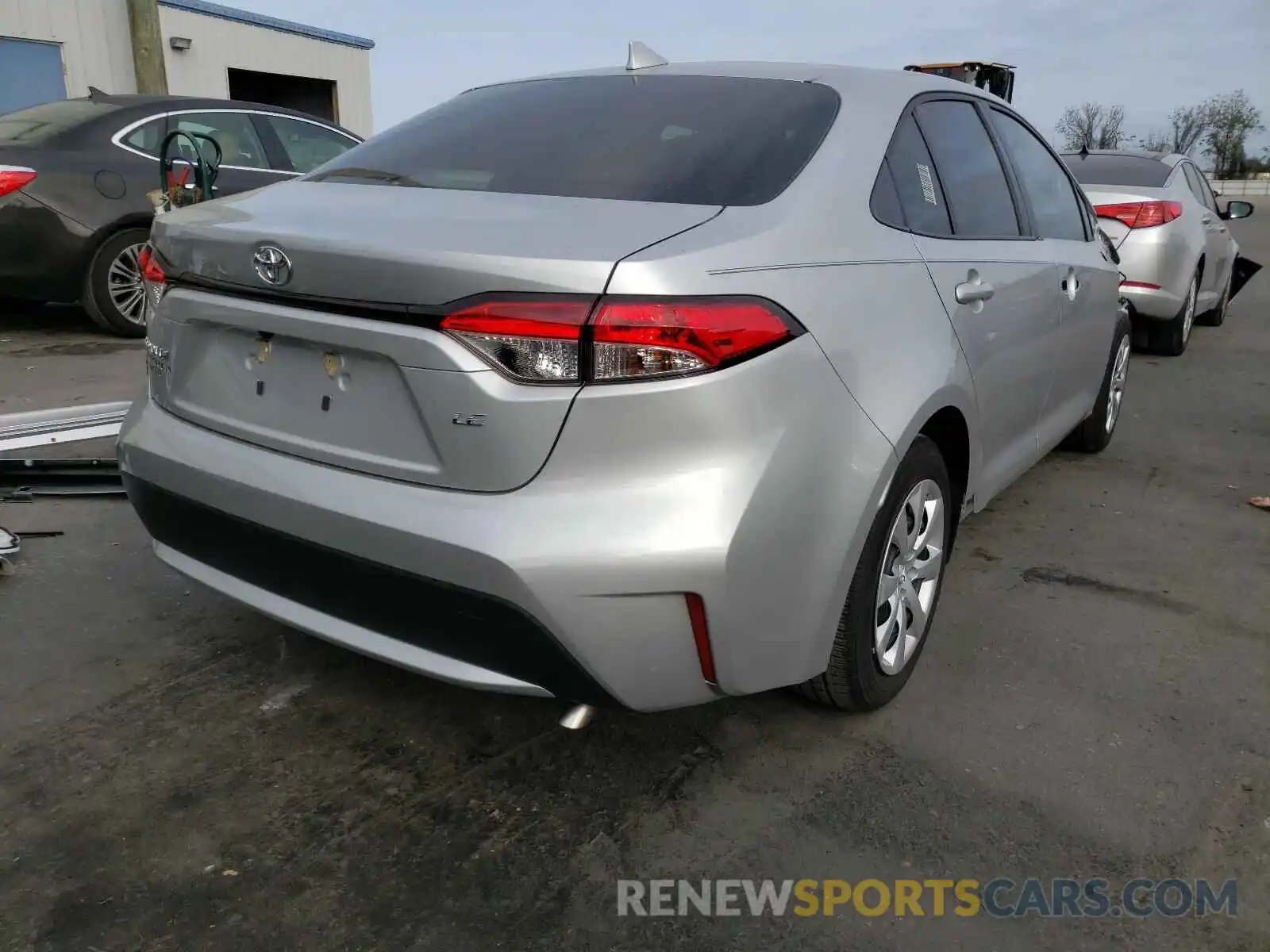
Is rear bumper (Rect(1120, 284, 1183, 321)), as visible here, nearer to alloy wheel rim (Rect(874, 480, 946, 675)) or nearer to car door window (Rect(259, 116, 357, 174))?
alloy wheel rim (Rect(874, 480, 946, 675))

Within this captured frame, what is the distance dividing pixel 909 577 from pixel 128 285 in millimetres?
6012

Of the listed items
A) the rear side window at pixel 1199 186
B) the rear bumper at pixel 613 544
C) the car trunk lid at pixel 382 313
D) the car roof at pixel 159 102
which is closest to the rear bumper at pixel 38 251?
the car roof at pixel 159 102

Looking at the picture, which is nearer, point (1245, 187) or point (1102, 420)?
point (1102, 420)

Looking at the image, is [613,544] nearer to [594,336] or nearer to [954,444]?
[594,336]

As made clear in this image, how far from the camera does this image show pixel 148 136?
277 inches

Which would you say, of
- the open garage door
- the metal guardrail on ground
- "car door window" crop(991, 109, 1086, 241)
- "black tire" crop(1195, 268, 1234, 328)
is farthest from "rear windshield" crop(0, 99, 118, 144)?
the open garage door

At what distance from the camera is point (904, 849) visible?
7.09ft

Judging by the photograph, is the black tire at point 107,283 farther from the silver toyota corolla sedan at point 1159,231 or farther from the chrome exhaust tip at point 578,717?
the silver toyota corolla sedan at point 1159,231

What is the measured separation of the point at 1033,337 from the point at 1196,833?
1583 mm

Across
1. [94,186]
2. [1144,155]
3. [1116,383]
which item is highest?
[1144,155]

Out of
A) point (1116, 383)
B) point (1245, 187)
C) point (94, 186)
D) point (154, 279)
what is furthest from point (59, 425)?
point (1245, 187)

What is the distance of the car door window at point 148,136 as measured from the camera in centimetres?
691

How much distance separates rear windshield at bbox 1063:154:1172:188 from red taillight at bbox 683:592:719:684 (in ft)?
21.4

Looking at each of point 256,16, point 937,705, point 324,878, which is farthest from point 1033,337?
point 256,16
